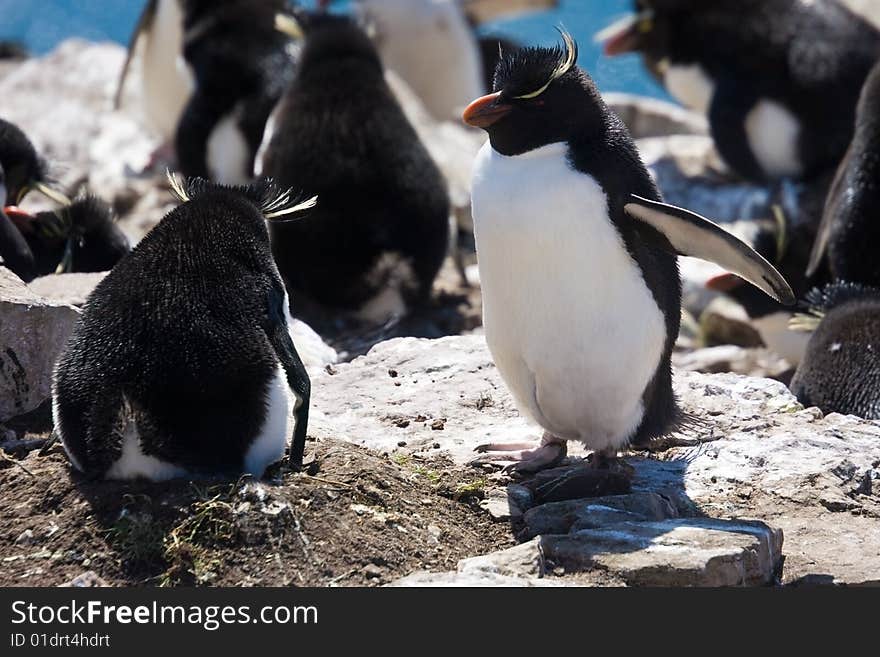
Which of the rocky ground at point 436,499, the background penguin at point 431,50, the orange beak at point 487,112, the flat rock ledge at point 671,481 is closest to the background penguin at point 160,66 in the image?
the background penguin at point 431,50

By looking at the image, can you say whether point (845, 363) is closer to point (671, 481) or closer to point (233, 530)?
point (671, 481)

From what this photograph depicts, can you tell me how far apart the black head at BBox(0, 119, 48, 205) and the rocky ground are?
0.84 m

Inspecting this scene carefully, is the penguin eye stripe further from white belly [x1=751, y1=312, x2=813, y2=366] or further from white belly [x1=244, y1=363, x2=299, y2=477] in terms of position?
white belly [x1=751, y1=312, x2=813, y2=366]

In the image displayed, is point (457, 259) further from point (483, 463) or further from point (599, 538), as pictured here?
point (599, 538)

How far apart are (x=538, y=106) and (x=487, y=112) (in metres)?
0.14

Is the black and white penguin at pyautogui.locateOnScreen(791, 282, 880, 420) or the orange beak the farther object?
the black and white penguin at pyautogui.locateOnScreen(791, 282, 880, 420)

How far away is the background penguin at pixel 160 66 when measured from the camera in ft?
Answer: 29.0

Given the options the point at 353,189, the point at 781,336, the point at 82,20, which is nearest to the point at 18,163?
the point at 353,189

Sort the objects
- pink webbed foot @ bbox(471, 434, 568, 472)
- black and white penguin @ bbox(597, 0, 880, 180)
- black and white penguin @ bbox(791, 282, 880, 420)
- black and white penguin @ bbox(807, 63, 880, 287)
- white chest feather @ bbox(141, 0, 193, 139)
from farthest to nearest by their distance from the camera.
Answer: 1. white chest feather @ bbox(141, 0, 193, 139)
2. black and white penguin @ bbox(597, 0, 880, 180)
3. black and white penguin @ bbox(807, 63, 880, 287)
4. black and white penguin @ bbox(791, 282, 880, 420)
5. pink webbed foot @ bbox(471, 434, 568, 472)

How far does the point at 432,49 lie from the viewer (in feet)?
41.3

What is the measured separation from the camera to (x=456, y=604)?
116 inches

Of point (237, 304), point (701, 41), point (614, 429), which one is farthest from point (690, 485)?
point (701, 41)

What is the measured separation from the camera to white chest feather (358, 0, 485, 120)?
41.3 ft

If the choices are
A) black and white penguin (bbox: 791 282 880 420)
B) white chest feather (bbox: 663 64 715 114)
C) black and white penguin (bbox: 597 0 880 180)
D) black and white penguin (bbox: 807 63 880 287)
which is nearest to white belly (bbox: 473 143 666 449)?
black and white penguin (bbox: 791 282 880 420)
